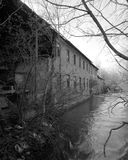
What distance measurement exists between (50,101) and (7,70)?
2.93 m

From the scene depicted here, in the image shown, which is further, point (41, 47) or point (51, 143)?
point (41, 47)

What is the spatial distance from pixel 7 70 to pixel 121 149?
6.60 m

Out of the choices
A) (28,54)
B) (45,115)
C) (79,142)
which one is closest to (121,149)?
(79,142)

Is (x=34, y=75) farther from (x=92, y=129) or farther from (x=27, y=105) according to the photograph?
(x=92, y=129)

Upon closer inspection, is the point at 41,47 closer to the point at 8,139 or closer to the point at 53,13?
the point at 53,13

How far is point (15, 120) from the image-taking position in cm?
595

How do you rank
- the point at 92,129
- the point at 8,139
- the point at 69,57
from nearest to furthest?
1. the point at 8,139
2. the point at 92,129
3. the point at 69,57

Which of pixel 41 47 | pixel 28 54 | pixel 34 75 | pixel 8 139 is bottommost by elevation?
pixel 8 139

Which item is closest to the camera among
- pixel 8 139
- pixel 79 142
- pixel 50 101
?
pixel 8 139

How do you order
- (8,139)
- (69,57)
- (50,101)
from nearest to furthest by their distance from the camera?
(8,139) < (50,101) < (69,57)

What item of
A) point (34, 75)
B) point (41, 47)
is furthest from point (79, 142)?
point (41, 47)

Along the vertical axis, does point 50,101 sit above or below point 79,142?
above

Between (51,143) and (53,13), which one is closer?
(51,143)

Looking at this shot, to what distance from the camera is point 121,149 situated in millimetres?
6004
